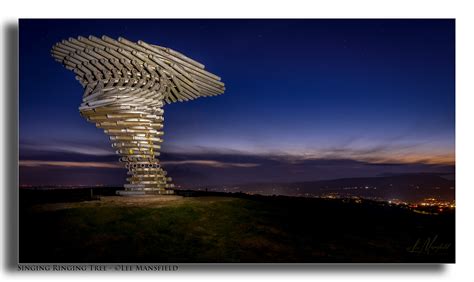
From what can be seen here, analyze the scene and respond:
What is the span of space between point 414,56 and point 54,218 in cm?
554

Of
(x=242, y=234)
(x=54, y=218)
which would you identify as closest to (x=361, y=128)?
(x=242, y=234)

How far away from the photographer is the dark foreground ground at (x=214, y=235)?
5.56 m

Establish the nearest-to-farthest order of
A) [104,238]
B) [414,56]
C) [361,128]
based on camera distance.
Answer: [104,238], [414,56], [361,128]

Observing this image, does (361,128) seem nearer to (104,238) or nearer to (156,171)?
(156,171)

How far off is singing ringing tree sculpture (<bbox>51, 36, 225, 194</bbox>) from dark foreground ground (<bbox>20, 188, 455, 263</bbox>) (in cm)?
84
